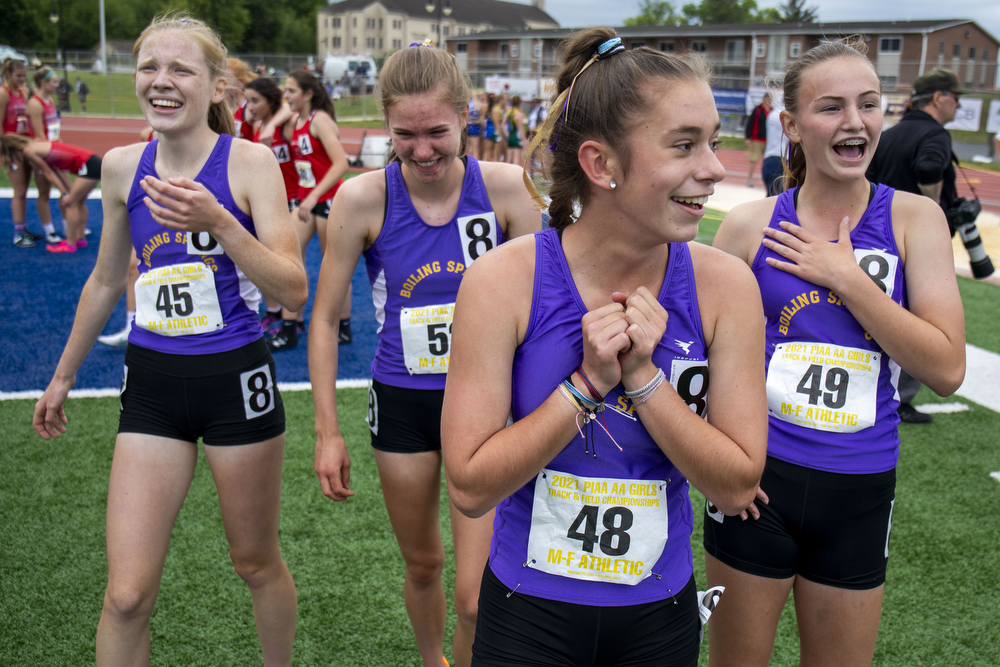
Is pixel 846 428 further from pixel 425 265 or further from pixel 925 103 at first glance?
pixel 925 103

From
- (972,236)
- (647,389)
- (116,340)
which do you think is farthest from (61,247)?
(647,389)

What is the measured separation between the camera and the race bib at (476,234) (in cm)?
283

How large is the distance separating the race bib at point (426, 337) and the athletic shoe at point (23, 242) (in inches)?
376

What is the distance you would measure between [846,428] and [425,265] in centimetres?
145

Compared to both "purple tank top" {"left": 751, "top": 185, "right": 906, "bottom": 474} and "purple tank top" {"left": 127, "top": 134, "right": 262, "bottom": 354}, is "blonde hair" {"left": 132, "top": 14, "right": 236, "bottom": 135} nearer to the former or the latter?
"purple tank top" {"left": 127, "top": 134, "right": 262, "bottom": 354}

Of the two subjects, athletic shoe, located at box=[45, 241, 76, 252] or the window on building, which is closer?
athletic shoe, located at box=[45, 241, 76, 252]

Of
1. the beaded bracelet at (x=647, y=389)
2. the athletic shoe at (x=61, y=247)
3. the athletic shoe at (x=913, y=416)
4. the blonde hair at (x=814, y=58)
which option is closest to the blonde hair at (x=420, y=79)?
the blonde hair at (x=814, y=58)

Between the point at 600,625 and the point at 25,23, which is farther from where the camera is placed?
the point at 25,23

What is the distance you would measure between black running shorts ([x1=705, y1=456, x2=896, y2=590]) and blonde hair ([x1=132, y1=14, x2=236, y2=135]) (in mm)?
2271

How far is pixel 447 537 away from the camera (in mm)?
4199

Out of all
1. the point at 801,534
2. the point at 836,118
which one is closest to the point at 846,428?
the point at 801,534

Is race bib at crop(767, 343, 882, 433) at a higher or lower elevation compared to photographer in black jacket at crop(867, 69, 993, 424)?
lower

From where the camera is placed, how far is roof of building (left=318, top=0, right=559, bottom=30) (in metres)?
89.8

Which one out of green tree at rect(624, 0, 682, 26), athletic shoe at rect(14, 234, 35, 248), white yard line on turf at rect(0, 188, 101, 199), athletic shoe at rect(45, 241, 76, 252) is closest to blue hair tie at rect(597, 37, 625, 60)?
athletic shoe at rect(45, 241, 76, 252)
